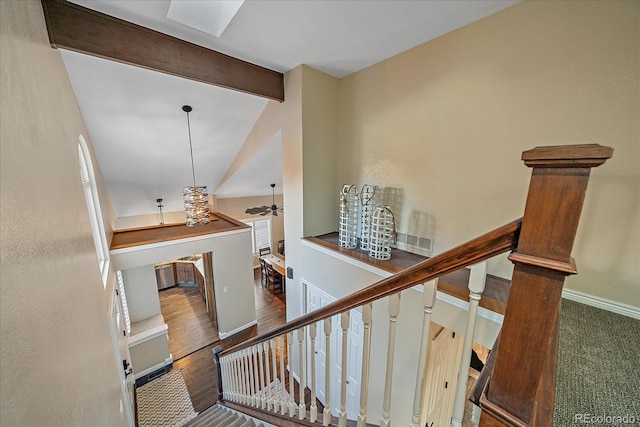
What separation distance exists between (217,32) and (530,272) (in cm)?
291

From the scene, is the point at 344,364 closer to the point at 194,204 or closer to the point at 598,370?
the point at 598,370

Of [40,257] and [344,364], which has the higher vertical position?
[40,257]

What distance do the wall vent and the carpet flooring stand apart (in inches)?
46.6

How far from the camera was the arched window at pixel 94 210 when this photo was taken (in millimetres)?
2639

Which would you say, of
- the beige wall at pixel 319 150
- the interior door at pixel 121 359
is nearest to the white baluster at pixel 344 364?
the beige wall at pixel 319 150

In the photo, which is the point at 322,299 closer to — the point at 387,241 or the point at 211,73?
the point at 387,241

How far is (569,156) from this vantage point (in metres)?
0.47

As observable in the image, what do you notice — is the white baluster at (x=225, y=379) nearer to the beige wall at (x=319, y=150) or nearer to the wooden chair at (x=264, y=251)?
the beige wall at (x=319, y=150)

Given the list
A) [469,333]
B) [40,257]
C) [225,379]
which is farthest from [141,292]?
[469,333]

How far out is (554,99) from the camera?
1.78 meters

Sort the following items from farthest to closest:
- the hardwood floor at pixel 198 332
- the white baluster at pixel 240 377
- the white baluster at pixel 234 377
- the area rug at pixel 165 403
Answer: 1. the hardwood floor at pixel 198 332
2. the area rug at pixel 165 403
3. the white baluster at pixel 234 377
4. the white baluster at pixel 240 377

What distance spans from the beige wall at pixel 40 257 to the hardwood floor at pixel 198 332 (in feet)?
8.23

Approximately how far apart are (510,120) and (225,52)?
2964mm

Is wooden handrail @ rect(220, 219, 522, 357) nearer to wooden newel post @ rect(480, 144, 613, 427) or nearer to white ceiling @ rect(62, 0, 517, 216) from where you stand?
wooden newel post @ rect(480, 144, 613, 427)
